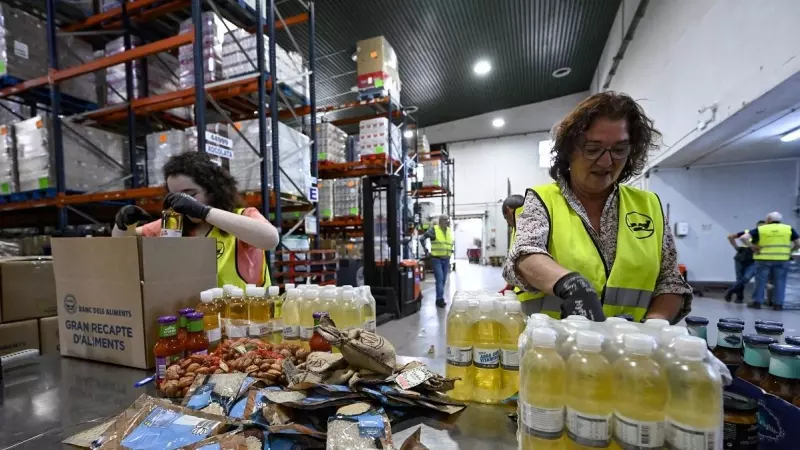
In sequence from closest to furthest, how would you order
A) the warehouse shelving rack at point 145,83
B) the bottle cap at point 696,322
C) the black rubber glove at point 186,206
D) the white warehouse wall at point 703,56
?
the bottle cap at point 696,322, the black rubber glove at point 186,206, the white warehouse wall at point 703,56, the warehouse shelving rack at point 145,83

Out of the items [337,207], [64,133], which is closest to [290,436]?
[64,133]

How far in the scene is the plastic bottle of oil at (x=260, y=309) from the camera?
1.51m

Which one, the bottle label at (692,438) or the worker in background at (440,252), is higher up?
the bottle label at (692,438)

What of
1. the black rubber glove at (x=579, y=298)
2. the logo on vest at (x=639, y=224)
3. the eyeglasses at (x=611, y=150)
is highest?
the eyeglasses at (x=611, y=150)

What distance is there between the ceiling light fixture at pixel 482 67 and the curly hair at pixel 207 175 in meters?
8.98

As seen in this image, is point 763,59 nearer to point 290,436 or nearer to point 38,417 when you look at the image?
point 290,436

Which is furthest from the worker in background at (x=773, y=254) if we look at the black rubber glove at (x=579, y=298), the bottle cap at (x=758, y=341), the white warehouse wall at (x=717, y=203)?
the black rubber glove at (x=579, y=298)

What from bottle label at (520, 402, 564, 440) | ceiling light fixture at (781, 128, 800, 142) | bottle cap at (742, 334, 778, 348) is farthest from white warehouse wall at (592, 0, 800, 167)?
bottle label at (520, 402, 564, 440)

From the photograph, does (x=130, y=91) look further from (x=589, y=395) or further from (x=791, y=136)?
(x=791, y=136)

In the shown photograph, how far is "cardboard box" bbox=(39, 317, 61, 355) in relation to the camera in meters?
2.14

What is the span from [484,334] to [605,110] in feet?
3.52

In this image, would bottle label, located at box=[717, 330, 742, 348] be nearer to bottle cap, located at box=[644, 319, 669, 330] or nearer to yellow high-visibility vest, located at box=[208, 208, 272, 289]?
bottle cap, located at box=[644, 319, 669, 330]

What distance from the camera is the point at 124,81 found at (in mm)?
4352

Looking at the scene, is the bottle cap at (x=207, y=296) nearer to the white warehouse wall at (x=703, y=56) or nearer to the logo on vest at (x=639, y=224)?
the logo on vest at (x=639, y=224)
